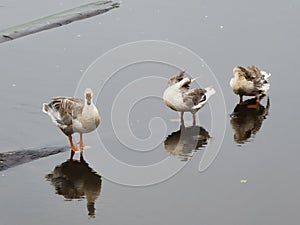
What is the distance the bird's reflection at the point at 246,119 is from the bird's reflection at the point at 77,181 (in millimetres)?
2398

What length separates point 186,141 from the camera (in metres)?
9.46

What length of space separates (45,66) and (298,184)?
585 cm

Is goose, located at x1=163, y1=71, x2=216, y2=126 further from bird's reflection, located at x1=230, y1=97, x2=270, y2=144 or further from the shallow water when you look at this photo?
bird's reflection, located at x1=230, y1=97, x2=270, y2=144

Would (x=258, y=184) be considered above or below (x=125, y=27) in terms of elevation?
below

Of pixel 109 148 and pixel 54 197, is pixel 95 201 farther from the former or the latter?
pixel 109 148

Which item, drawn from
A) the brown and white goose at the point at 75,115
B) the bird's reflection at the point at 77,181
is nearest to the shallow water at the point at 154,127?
the bird's reflection at the point at 77,181

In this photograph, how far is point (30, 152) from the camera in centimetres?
889

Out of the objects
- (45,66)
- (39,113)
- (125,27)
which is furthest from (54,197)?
(125,27)

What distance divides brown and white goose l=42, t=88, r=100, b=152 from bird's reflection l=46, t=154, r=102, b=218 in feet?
1.32

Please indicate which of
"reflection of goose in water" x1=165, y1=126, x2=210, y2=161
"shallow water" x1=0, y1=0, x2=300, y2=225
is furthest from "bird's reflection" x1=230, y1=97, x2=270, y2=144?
"reflection of goose in water" x1=165, y1=126, x2=210, y2=161

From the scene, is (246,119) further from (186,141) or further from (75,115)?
(75,115)

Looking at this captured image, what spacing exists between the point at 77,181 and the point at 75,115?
3.14ft

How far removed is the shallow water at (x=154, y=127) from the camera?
7648 millimetres

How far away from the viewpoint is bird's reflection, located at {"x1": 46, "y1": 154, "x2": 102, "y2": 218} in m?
7.91
